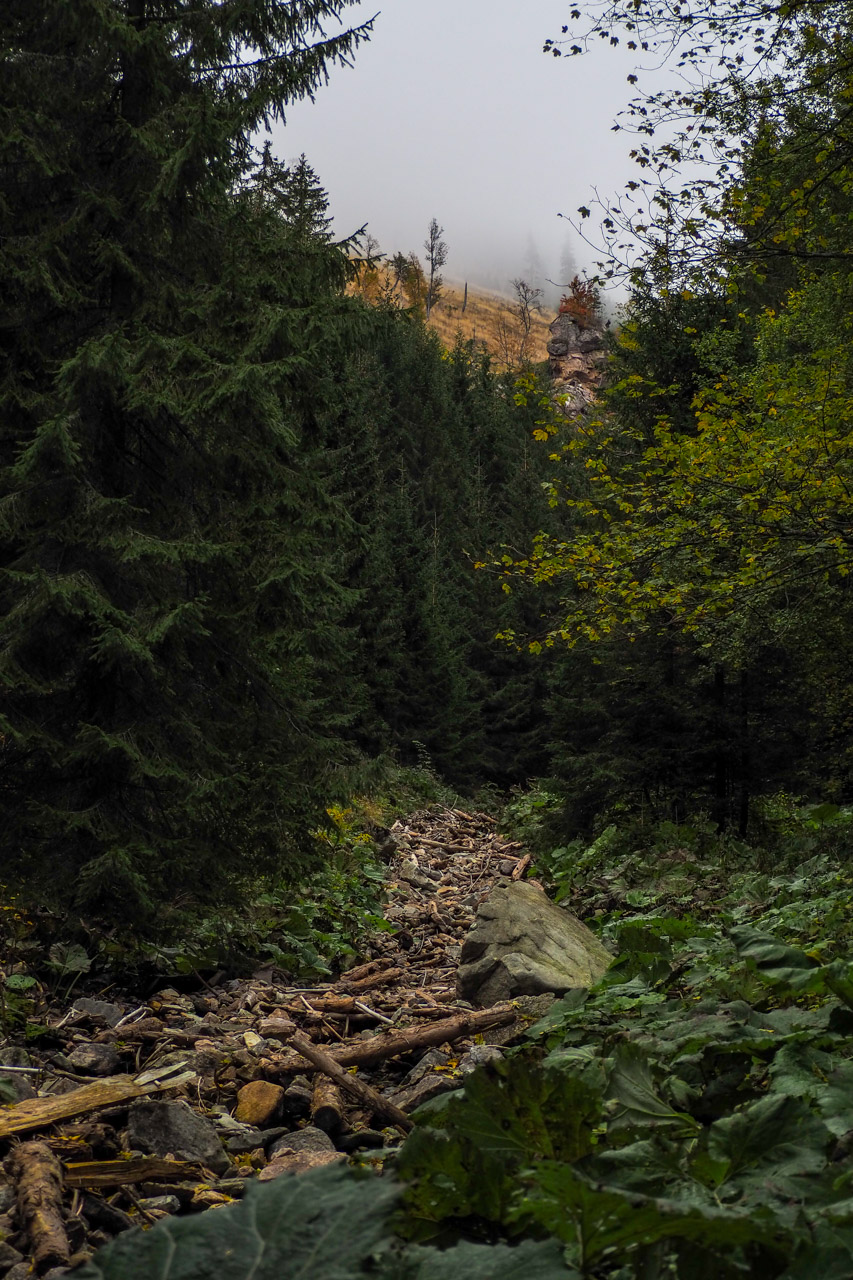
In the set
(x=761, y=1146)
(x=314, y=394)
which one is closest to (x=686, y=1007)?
(x=761, y=1146)

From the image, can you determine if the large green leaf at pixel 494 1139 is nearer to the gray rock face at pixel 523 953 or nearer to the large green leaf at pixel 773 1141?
the large green leaf at pixel 773 1141

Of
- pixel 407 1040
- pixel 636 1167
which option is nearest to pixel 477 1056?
pixel 407 1040

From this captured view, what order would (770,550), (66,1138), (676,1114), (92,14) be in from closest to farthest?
1. (676,1114)
2. (66,1138)
3. (92,14)
4. (770,550)

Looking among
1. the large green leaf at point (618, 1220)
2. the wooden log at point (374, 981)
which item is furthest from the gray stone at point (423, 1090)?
the large green leaf at point (618, 1220)

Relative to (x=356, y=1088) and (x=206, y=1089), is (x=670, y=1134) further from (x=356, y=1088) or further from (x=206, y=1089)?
(x=206, y=1089)

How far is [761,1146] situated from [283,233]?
7991 millimetres

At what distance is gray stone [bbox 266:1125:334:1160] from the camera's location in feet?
11.3

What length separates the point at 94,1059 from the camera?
4.32 meters

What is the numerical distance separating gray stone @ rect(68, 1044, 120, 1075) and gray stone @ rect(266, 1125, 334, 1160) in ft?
3.84

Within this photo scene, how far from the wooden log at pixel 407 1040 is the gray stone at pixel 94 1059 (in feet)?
2.53

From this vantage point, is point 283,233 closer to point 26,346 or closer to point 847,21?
point 26,346

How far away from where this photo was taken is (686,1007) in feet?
12.4

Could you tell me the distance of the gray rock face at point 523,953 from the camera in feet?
18.1

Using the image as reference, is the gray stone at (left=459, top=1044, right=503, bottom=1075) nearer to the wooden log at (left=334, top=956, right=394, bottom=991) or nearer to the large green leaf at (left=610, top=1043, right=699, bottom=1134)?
the large green leaf at (left=610, top=1043, right=699, bottom=1134)
